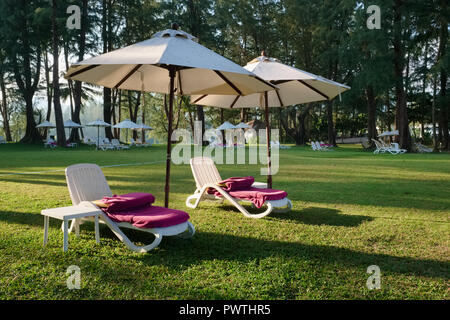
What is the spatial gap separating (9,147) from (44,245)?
2658 centimetres

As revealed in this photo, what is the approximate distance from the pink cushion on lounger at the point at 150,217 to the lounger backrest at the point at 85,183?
69 cm

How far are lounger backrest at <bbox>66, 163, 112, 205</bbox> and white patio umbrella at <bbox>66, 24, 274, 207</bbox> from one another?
1.00 meters

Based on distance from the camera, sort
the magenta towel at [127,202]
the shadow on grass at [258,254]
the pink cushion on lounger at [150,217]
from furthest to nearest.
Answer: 1. the magenta towel at [127,202]
2. the pink cushion on lounger at [150,217]
3. the shadow on grass at [258,254]

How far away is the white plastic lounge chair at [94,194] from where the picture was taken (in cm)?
→ 413

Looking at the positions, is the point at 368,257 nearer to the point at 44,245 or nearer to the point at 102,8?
the point at 44,245

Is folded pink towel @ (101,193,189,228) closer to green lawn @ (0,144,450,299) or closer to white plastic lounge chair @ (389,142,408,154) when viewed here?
green lawn @ (0,144,450,299)

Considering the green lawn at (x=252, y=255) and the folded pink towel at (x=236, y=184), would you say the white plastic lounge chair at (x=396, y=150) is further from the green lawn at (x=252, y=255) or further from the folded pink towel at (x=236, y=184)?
the folded pink towel at (x=236, y=184)

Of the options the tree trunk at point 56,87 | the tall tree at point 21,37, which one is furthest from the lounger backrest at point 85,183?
the tall tree at point 21,37

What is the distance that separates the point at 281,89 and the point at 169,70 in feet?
10.8

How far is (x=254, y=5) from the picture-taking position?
36844mm

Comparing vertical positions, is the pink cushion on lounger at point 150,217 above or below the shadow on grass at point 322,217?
above

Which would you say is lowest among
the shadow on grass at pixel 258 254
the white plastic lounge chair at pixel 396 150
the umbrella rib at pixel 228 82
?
the shadow on grass at pixel 258 254

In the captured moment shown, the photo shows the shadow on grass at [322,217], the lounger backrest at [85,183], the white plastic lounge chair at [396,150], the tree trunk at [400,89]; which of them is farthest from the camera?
the tree trunk at [400,89]
